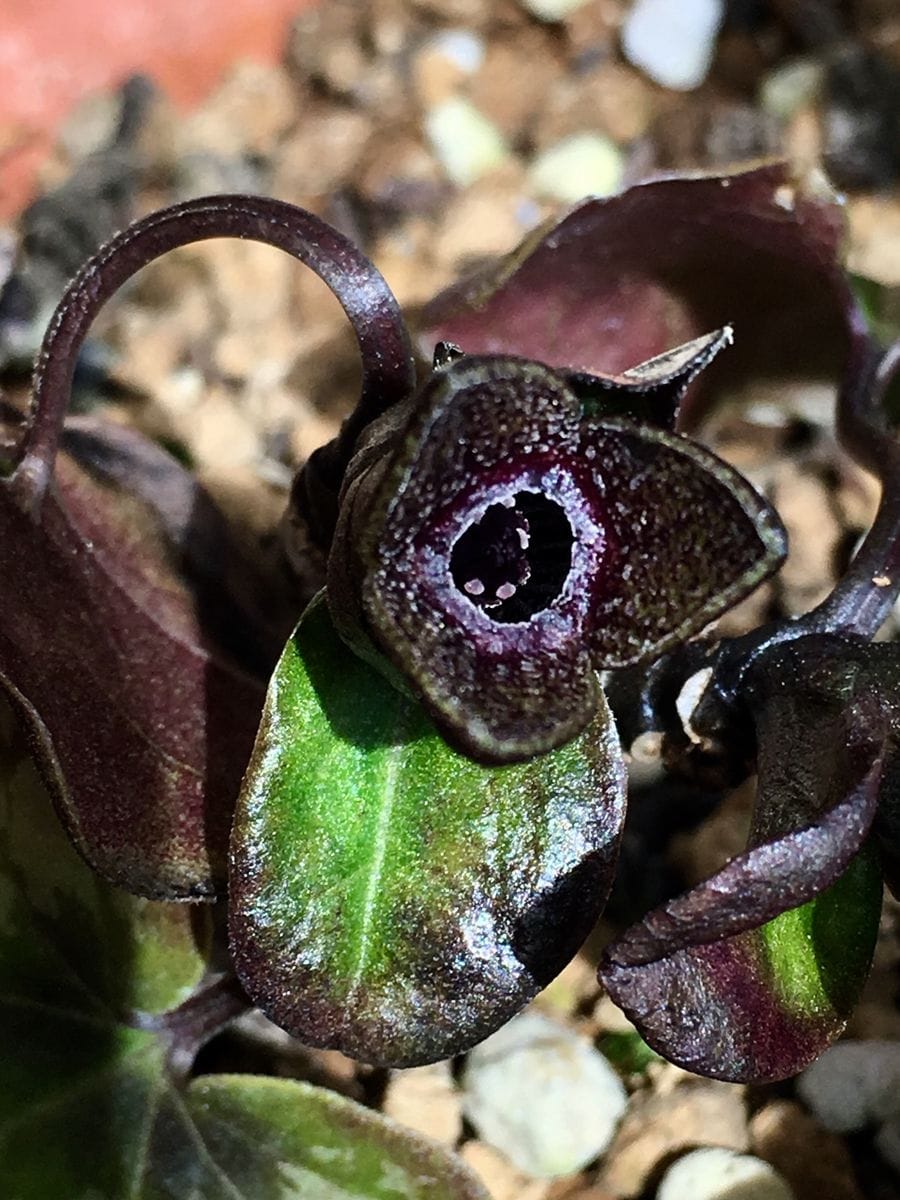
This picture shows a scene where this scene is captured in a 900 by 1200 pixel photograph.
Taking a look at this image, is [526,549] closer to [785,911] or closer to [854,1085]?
[785,911]

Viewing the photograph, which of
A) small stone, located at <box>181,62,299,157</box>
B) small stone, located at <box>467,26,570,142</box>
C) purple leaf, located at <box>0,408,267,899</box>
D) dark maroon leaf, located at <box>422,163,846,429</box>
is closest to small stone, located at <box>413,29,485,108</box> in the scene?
small stone, located at <box>467,26,570,142</box>

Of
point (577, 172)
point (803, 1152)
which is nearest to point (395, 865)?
point (803, 1152)

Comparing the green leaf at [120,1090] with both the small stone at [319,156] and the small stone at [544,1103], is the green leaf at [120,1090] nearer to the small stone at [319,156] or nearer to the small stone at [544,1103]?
the small stone at [544,1103]

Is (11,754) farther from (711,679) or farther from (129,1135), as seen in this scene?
(711,679)

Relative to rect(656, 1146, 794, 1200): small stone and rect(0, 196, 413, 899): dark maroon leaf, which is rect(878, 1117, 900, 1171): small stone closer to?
rect(656, 1146, 794, 1200): small stone

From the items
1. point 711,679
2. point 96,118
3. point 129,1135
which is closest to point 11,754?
point 129,1135

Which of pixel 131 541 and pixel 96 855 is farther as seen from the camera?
pixel 131 541
